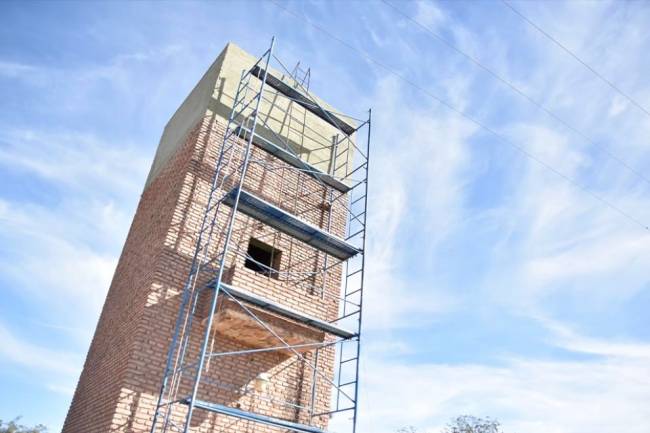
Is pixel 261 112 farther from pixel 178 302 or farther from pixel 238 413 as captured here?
pixel 238 413

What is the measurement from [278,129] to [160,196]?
309 cm

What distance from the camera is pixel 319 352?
30.2 ft

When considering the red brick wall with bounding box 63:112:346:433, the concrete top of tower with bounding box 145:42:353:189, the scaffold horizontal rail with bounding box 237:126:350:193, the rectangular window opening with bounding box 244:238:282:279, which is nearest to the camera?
the red brick wall with bounding box 63:112:346:433

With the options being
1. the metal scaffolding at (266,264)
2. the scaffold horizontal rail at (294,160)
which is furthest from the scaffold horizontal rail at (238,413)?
the scaffold horizontal rail at (294,160)

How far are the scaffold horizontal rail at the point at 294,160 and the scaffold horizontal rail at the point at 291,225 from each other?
4.92ft

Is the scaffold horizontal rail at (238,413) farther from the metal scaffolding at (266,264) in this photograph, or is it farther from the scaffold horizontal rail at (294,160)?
the scaffold horizontal rail at (294,160)

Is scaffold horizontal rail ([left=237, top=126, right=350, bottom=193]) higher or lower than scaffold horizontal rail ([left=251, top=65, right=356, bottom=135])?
lower

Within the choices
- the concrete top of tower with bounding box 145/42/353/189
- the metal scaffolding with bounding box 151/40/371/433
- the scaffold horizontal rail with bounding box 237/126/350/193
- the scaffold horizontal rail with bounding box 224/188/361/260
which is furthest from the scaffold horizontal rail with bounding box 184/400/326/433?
the concrete top of tower with bounding box 145/42/353/189

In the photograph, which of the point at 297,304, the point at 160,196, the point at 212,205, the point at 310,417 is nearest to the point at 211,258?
the point at 212,205

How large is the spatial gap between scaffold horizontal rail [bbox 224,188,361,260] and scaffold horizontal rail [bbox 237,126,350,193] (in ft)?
4.92

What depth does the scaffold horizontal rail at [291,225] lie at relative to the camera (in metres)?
8.79

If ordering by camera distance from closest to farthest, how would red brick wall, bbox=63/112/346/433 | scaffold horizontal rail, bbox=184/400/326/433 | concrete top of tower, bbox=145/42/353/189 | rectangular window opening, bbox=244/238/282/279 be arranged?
scaffold horizontal rail, bbox=184/400/326/433, red brick wall, bbox=63/112/346/433, rectangular window opening, bbox=244/238/282/279, concrete top of tower, bbox=145/42/353/189

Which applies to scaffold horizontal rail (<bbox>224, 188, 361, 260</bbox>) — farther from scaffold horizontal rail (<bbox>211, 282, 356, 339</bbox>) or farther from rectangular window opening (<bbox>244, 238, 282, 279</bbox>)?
scaffold horizontal rail (<bbox>211, 282, 356, 339</bbox>)

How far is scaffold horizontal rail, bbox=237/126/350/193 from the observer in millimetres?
10406
